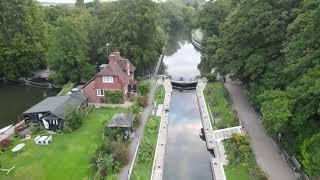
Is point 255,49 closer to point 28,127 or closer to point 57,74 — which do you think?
point 28,127

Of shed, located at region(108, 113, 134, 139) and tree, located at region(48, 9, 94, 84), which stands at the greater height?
tree, located at region(48, 9, 94, 84)

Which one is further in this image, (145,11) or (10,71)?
(10,71)

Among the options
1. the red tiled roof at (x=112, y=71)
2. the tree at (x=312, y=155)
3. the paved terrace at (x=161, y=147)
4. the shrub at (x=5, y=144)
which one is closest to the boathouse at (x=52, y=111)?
the shrub at (x=5, y=144)

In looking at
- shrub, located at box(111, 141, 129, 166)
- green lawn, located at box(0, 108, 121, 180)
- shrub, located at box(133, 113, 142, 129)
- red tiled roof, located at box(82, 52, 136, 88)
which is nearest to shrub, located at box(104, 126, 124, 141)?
green lawn, located at box(0, 108, 121, 180)

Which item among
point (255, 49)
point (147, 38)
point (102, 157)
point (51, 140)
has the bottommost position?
point (102, 157)

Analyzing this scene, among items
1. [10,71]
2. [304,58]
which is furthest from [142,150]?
[10,71]

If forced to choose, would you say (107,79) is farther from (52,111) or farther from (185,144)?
(185,144)

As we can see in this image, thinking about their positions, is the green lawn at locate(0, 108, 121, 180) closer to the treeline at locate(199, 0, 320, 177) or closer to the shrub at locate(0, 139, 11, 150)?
the shrub at locate(0, 139, 11, 150)
